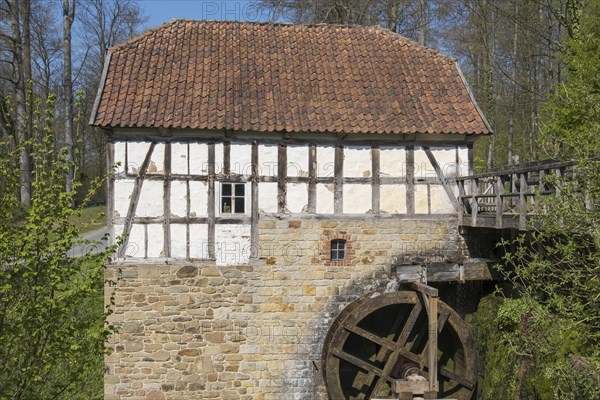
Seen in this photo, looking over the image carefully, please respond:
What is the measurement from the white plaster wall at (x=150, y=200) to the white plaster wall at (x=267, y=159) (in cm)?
167

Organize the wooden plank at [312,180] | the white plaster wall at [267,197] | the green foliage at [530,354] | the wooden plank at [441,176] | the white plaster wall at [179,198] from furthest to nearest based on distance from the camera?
A: the wooden plank at [441,176]
the wooden plank at [312,180]
the white plaster wall at [267,197]
the white plaster wall at [179,198]
the green foliage at [530,354]

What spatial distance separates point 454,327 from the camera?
31.3ft

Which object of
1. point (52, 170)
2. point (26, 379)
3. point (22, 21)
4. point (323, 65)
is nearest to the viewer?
point (26, 379)

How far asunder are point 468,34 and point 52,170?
15.0m

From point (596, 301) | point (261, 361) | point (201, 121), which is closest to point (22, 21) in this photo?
point (201, 121)

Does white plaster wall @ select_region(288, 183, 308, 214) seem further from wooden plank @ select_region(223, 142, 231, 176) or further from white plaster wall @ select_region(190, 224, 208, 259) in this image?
white plaster wall @ select_region(190, 224, 208, 259)

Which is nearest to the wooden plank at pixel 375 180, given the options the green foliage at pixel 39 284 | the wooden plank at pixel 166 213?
the wooden plank at pixel 166 213

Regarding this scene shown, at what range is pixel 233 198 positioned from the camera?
31.2 feet

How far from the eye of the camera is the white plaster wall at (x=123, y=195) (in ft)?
30.5

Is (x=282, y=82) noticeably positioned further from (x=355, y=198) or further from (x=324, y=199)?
(x=355, y=198)

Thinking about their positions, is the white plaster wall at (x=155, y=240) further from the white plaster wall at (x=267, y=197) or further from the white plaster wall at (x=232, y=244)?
the white plaster wall at (x=267, y=197)

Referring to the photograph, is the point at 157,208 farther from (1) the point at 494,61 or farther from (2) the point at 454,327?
(1) the point at 494,61

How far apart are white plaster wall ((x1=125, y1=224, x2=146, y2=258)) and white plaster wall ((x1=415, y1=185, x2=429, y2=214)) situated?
181 inches

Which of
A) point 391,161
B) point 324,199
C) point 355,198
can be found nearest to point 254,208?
point 324,199
